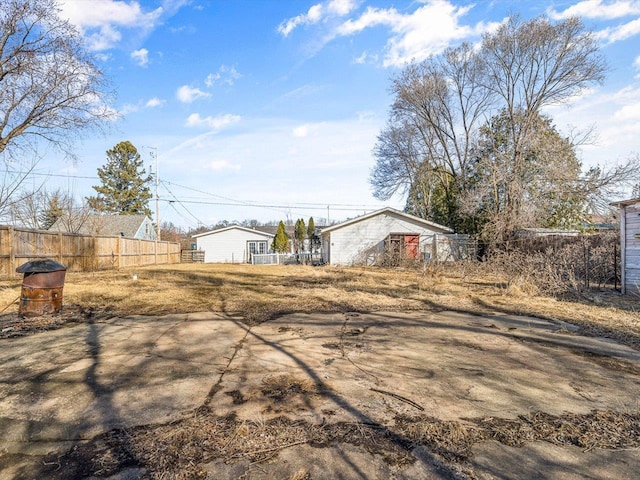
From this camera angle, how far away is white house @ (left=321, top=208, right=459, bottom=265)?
19.9 metres

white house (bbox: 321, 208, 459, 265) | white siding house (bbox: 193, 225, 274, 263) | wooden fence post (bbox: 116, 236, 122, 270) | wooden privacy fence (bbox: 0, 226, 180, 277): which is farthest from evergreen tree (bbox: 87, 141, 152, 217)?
white house (bbox: 321, 208, 459, 265)

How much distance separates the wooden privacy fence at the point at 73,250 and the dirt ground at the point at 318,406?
7831 mm

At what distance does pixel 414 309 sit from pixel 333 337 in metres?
2.63

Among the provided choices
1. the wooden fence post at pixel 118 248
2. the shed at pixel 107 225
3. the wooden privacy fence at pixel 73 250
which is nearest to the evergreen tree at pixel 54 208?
the shed at pixel 107 225

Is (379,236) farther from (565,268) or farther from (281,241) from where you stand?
(281,241)

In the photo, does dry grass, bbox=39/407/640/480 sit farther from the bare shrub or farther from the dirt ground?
the bare shrub

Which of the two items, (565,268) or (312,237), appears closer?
(565,268)

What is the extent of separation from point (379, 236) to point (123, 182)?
27717 mm

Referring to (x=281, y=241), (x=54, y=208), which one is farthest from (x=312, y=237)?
(x=54, y=208)

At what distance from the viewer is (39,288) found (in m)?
5.91

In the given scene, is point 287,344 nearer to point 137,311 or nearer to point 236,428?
point 236,428

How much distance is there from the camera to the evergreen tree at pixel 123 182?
33562 millimetres

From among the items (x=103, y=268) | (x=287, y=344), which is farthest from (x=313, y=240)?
(x=287, y=344)

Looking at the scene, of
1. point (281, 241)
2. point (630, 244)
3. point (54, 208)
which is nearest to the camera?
point (630, 244)
